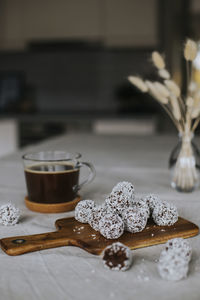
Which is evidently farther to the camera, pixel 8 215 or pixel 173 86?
pixel 173 86

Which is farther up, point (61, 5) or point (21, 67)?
point (61, 5)

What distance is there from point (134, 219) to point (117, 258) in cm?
13

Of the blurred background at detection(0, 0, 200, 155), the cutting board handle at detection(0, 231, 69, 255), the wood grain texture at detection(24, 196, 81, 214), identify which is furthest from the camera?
the blurred background at detection(0, 0, 200, 155)

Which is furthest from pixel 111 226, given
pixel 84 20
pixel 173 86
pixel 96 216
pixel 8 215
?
pixel 84 20

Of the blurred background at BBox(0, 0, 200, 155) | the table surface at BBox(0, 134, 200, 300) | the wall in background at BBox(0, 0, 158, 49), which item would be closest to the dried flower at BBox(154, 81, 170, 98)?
the table surface at BBox(0, 134, 200, 300)

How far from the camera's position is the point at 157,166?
1.40m

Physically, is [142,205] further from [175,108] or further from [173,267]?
[175,108]

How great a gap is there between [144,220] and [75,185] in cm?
25

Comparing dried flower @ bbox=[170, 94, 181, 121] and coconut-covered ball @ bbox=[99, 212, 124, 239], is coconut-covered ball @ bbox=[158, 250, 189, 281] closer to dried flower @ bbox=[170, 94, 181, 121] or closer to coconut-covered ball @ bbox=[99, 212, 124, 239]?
coconut-covered ball @ bbox=[99, 212, 124, 239]

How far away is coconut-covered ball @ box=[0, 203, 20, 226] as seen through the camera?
745 mm

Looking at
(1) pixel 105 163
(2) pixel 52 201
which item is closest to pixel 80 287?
(2) pixel 52 201

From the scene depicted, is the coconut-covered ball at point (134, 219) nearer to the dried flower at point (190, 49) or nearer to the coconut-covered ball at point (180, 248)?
the coconut-covered ball at point (180, 248)

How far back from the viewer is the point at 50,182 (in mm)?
849

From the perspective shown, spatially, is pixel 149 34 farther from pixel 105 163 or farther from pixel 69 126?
pixel 105 163
